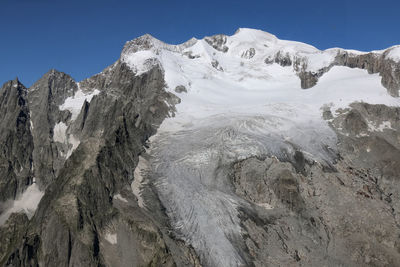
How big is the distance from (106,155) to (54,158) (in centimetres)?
7445

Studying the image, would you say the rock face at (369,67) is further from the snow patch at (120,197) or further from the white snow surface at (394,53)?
the snow patch at (120,197)

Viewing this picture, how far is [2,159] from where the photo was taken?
449 feet

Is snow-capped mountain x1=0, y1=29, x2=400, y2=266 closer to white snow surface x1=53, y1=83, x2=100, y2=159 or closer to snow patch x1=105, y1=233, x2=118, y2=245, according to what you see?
snow patch x1=105, y1=233, x2=118, y2=245

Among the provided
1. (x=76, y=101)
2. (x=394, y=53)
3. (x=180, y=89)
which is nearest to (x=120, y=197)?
(x=180, y=89)

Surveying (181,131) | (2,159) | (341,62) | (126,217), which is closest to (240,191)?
(126,217)

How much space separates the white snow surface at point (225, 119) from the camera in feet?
209

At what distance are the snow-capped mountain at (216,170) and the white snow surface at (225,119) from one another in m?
0.37

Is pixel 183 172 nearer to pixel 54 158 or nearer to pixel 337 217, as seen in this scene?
pixel 337 217

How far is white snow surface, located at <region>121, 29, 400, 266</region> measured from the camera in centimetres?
6378

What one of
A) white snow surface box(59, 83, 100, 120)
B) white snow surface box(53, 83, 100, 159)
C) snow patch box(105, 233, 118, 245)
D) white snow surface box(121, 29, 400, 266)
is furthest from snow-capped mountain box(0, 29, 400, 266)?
white snow surface box(59, 83, 100, 120)

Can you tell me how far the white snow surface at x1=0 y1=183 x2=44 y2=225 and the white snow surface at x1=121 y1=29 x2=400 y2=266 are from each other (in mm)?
51962

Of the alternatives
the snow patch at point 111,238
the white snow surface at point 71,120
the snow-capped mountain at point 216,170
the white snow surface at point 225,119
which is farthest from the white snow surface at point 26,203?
the snow patch at point 111,238

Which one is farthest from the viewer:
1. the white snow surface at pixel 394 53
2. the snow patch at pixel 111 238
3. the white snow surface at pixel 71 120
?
the white snow surface at pixel 71 120

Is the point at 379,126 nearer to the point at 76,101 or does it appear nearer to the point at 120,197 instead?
the point at 120,197
